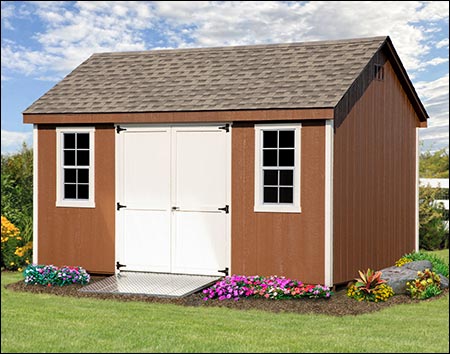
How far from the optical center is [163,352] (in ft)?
26.4

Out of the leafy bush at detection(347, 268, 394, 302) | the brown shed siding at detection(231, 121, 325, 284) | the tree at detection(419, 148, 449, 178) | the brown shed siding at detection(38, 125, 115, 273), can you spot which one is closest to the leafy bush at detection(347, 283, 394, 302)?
the leafy bush at detection(347, 268, 394, 302)

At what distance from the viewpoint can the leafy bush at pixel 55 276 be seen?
13.1m

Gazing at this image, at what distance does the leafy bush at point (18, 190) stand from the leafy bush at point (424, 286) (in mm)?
8259

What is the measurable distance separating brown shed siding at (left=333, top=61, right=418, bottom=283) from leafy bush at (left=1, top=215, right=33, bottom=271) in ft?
22.9

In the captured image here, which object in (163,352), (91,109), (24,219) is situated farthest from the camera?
(24,219)

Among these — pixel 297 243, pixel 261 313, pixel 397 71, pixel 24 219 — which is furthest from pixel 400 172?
pixel 24 219

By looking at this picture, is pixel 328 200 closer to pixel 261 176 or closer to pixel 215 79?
pixel 261 176

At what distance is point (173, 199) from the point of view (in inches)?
520

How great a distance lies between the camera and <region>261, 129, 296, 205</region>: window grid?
12.4 m

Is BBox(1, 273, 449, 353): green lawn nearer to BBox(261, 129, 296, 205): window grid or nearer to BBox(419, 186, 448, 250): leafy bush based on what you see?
BBox(261, 129, 296, 205): window grid

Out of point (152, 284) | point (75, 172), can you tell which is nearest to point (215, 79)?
point (75, 172)

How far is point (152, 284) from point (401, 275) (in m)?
→ 4.02

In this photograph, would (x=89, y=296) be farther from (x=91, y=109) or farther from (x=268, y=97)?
(x=268, y=97)

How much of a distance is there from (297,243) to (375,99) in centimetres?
341
